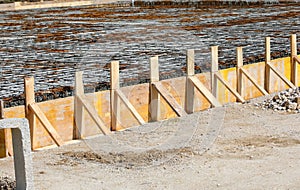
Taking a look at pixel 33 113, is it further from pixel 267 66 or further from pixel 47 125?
pixel 267 66

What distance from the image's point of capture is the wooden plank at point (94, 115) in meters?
10.4

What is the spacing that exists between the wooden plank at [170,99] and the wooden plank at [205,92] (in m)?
0.50

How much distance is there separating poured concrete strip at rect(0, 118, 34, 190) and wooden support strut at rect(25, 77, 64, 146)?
294cm

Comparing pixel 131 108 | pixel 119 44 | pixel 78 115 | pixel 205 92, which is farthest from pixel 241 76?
pixel 119 44

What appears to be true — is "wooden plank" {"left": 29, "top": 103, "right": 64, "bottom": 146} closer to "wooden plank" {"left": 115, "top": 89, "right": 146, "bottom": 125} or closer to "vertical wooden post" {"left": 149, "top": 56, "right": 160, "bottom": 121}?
"wooden plank" {"left": 115, "top": 89, "right": 146, "bottom": 125}

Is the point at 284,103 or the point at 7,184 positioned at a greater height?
the point at 7,184

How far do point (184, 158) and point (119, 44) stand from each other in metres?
9.43

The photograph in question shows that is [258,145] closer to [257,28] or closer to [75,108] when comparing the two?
[75,108]

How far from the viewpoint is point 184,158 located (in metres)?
9.00

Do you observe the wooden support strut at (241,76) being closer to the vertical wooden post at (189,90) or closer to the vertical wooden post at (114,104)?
the vertical wooden post at (189,90)

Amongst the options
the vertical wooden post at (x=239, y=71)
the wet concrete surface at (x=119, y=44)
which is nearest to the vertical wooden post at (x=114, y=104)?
the wet concrete surface at (x=119, y=44)

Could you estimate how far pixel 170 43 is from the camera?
17.8 metres

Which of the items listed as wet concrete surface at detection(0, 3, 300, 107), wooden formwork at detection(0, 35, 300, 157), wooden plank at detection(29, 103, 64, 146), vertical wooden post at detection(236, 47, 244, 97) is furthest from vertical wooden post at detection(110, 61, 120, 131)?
vertical wooden post at detection(236, 47, 244, 97)

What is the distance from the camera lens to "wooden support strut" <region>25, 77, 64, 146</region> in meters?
9.73
